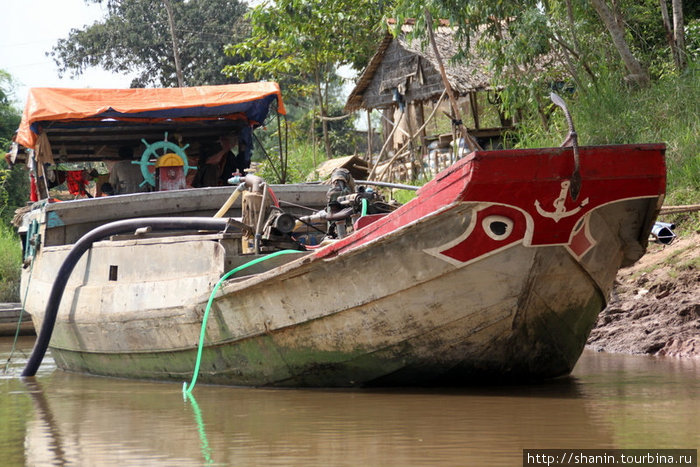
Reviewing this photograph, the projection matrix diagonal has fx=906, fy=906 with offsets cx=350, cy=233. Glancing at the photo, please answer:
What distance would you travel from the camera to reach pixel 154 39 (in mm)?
30406

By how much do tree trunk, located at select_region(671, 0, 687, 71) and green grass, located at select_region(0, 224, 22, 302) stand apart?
10.9 meters

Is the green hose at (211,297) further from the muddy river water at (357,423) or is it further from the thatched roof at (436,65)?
the thatched roof at (436,65)

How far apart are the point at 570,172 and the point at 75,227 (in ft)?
15.7

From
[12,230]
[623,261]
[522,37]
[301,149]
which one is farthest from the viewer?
[301,149]

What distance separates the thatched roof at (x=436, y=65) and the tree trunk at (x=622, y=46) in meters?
4.06

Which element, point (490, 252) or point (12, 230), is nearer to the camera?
point (490, 252)

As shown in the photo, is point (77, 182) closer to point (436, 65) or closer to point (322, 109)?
point (436, 65)

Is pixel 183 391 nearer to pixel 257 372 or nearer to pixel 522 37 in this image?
pixel 257 372

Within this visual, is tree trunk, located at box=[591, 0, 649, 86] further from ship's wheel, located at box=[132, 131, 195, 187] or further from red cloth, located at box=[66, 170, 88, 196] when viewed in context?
red cloth, located at box=[66, 170, 88, 196]

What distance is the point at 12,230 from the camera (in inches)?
712

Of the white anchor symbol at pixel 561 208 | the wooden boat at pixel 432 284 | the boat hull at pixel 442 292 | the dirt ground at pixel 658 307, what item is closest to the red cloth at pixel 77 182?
the wooden boat at pixel 432 284

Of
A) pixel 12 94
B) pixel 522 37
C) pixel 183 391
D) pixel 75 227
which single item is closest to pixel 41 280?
pixel 75 227

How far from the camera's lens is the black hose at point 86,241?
6.25m

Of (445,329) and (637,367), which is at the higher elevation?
(445,329)
